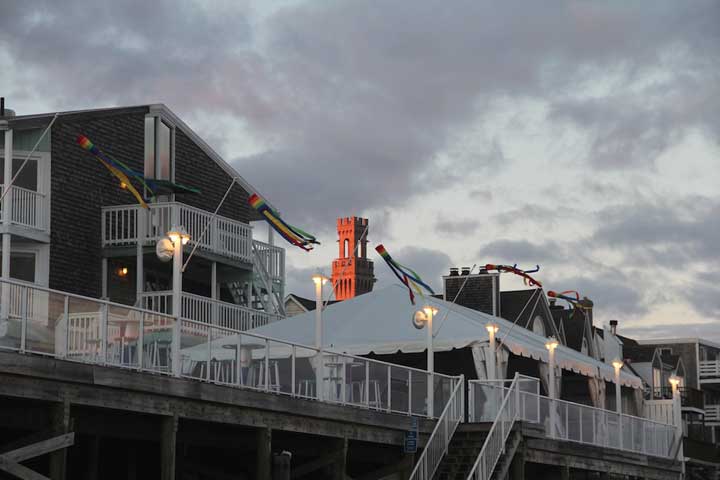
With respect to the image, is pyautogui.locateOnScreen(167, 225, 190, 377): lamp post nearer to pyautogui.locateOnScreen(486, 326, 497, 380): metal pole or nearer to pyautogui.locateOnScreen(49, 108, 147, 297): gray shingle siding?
pyautogui.locateOnScreen(486, 326, 497, 380): metal pole

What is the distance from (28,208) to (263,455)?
1535 centimetres

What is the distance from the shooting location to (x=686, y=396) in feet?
228

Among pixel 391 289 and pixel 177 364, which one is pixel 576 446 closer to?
pixel 391 289

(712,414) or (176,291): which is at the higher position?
(176,291)

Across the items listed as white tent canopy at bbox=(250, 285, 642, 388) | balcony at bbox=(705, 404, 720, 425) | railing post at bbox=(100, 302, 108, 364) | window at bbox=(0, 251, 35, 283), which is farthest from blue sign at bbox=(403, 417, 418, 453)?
balcony at bbox=(705, 404, 720, 425)

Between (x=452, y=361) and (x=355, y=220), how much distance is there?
142m

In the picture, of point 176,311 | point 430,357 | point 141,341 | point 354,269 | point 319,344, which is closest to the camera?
point 141,341

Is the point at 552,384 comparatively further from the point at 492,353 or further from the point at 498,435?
the point at 498,435

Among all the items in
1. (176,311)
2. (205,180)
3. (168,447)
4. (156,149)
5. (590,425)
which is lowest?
(168,447)

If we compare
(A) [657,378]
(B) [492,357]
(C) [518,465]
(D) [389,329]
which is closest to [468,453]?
(C) [518,465]

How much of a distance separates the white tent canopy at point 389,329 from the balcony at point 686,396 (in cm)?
3024

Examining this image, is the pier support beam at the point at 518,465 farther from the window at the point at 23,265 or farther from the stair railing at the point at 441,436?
the window at the point at 23,265

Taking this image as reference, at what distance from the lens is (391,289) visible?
3538 cm

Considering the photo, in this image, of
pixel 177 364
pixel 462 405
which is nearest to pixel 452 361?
pixel 462 405
